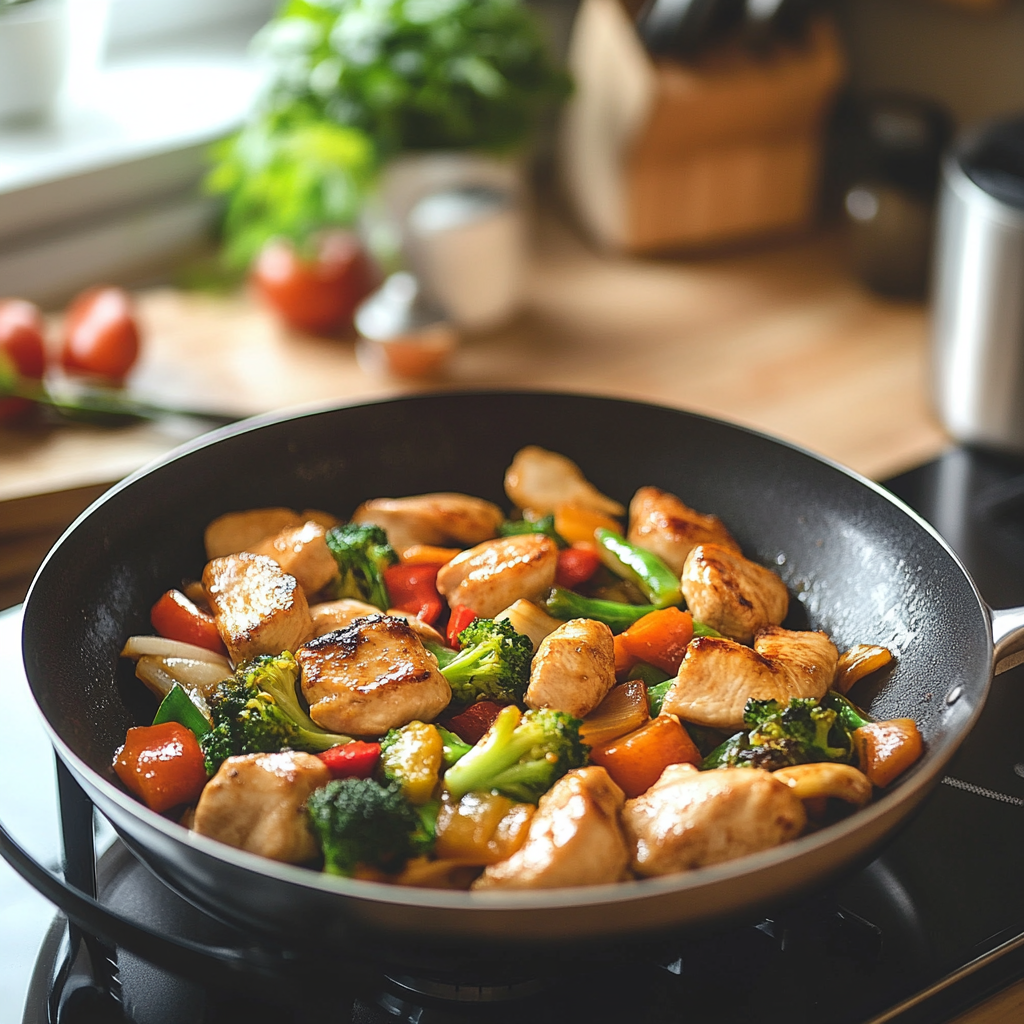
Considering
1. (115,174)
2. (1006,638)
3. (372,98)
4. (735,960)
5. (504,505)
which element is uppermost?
(372,98)

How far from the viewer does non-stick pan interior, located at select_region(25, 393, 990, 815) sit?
47.7 inches

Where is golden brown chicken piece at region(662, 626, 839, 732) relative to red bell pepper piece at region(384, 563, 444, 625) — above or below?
above

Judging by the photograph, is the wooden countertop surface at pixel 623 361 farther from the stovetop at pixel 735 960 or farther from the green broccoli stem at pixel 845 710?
the green broccoli stem at pixel 845 710

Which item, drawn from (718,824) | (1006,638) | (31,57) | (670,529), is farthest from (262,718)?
(31,57)

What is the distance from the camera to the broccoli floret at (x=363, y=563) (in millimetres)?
1435

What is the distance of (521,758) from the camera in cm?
110

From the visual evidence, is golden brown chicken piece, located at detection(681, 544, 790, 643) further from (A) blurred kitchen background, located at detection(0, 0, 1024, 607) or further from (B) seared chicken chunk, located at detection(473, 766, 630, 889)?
(A) blurred kitchen background, located at detection(0, 0, 1024, 607)

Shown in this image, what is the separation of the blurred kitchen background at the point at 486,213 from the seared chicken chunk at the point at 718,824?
3.74ft

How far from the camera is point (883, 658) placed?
1.30 meters

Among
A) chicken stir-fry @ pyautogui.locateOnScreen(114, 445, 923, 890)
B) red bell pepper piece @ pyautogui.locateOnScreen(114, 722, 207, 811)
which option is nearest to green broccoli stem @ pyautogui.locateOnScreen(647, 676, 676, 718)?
chicken stir-fry @ pyautogui.locateOnScreen(114, 445, 923, 890)

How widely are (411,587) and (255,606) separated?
219 millimetres

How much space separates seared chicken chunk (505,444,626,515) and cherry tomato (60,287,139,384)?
0.89 m

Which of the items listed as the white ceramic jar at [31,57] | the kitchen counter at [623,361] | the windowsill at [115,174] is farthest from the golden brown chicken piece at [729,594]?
the white ceramic jar at [31,57]

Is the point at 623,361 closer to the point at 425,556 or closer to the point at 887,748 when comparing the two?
the point at 425,556
